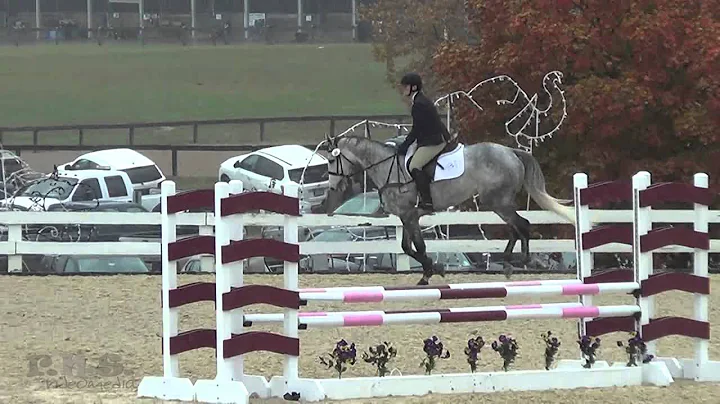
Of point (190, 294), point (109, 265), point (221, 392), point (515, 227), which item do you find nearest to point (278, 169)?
point (109, 265)

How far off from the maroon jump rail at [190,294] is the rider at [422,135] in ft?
17.3

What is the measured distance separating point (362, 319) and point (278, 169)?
22.5m

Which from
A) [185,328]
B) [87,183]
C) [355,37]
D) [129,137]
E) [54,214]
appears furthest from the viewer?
[355,37]

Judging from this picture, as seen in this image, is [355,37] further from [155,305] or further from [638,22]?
[155,305]

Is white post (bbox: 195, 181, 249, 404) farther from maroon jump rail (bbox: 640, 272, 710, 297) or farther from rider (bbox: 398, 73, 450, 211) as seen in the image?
rider (bbox: 398, 73, 450, 211)

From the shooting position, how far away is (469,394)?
816cm

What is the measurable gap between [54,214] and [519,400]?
31.2 ft

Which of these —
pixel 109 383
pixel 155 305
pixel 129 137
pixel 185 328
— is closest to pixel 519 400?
pixel 109 383

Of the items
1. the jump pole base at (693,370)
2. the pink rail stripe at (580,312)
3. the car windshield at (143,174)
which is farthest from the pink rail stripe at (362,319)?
the car windshield at (143,174)

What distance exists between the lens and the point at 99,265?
655 inches

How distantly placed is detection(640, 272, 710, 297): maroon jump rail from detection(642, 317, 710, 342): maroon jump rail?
0.76 feet

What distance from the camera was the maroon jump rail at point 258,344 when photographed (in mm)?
7824

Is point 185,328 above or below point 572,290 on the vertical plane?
below

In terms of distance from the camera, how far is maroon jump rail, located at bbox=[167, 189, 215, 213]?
26.2 ft
